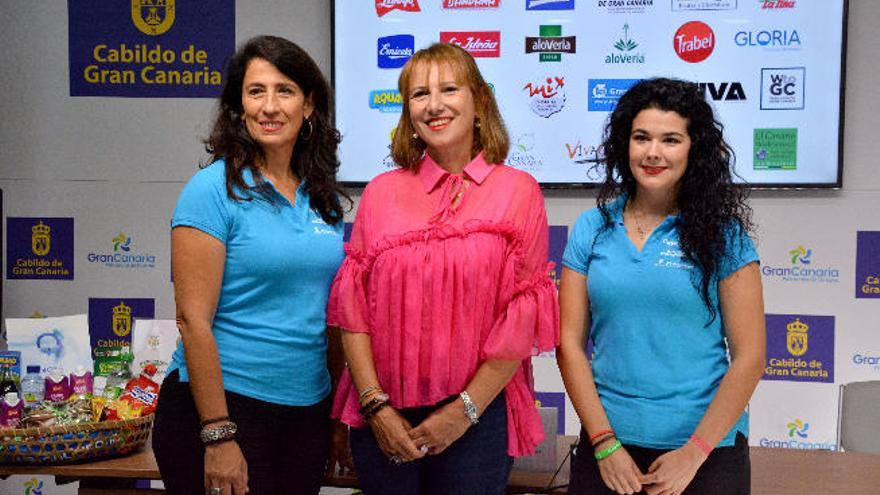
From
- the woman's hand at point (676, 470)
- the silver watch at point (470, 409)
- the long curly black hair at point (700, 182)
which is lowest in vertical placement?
the woman's hand at point (676, 470)

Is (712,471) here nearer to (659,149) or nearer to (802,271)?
(659,149)

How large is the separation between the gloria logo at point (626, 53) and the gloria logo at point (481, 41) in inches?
18.8

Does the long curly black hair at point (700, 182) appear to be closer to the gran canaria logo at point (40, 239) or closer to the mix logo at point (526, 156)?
the mix logo at point (526, 156)

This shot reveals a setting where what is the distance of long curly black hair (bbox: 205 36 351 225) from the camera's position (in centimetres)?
172

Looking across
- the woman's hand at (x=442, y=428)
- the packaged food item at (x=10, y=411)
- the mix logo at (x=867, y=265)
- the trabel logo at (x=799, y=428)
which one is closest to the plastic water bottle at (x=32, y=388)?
the packaged food item at (x=10, y=411)

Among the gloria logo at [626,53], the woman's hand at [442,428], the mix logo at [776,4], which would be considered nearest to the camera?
the woman's hand at [442,428]

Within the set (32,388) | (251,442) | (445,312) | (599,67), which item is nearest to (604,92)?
(599,67)

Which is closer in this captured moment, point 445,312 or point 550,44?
point 445,312

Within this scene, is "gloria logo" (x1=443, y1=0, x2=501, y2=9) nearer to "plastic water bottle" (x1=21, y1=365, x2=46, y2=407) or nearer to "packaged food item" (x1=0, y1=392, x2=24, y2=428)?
"plastic water bottle" (x1=21, y1=365, x2=46, y2=407)

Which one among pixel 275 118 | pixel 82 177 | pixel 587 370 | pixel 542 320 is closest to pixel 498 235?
pixel 542 320

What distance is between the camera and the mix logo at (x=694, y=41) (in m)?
3.19

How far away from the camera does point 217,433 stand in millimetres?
1579

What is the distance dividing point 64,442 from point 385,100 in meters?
1.98

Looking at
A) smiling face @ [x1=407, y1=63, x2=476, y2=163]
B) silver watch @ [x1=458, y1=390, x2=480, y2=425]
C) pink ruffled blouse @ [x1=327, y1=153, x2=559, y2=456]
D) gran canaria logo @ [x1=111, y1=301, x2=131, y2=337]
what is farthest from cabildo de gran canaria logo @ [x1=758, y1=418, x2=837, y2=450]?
gran canaria logo @ [x1=111, y1=301, x2=131, y2=337]
